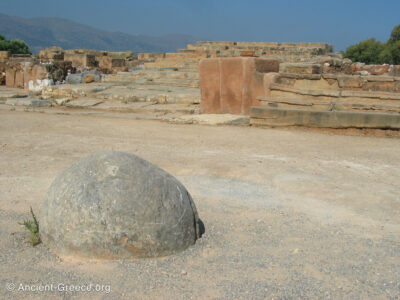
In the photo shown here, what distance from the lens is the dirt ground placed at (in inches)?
94.7

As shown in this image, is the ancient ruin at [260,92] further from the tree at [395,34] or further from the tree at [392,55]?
the tree at [395,34]

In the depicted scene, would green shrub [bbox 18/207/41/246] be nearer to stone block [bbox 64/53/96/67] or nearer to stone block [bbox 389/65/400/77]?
stone block [bbox 389/65/400/77]

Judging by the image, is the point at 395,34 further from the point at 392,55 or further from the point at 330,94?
the point at 330,94

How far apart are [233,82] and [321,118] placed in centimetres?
218

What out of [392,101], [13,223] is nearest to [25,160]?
[13,223]

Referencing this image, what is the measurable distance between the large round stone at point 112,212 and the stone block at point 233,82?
5.85 metres

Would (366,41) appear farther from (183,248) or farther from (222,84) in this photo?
(183,248)

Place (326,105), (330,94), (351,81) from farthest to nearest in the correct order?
(351,81) < (330,94) < (326,105)

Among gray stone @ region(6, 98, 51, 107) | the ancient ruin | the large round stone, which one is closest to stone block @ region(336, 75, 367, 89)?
the ancient ruin

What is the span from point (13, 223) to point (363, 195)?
3.35 metres

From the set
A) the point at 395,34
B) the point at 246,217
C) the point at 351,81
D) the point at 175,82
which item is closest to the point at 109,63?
the point at 175,82

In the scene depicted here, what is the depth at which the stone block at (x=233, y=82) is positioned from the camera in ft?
27.1

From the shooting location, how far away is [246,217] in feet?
11.4

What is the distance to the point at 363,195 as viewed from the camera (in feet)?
13.2
